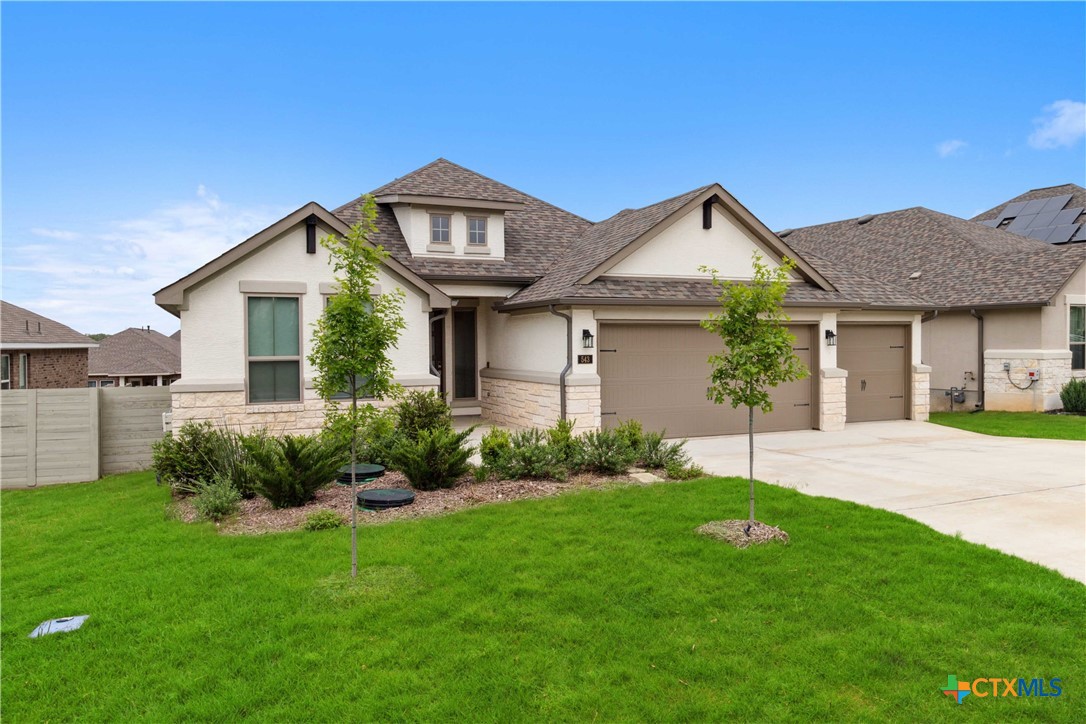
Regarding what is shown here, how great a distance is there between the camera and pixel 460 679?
404cm

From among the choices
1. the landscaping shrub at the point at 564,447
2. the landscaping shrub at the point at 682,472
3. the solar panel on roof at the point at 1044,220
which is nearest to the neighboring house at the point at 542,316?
the landscaping shrub at the point at 564,447

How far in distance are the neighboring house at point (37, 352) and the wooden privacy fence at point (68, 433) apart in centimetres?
1246

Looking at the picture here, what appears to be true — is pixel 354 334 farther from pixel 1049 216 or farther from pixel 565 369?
pixel 1049 216

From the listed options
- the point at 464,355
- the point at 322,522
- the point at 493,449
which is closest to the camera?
the point at 322,522

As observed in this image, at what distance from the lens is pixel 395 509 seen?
25.8 feet

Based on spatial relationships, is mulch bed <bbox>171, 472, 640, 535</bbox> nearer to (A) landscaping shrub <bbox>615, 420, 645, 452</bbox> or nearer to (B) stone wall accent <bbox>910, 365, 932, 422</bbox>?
(A) landscaping shrub <bbox>615, 420, 645, 452</bbox>

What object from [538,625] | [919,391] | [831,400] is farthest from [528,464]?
[919,391]

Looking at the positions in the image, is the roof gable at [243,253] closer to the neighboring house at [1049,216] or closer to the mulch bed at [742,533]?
the mulch bed at [742,533]

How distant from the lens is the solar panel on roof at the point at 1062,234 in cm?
2539

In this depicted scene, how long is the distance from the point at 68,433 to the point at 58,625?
8160mm

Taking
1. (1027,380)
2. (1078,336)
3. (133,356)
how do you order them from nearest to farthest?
(1027,380) < (1078,336) < (133,356)

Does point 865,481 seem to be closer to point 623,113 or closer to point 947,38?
point 947,38

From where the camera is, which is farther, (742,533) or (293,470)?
(293,470)

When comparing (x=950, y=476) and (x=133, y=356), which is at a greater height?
(x=133, y=356)
